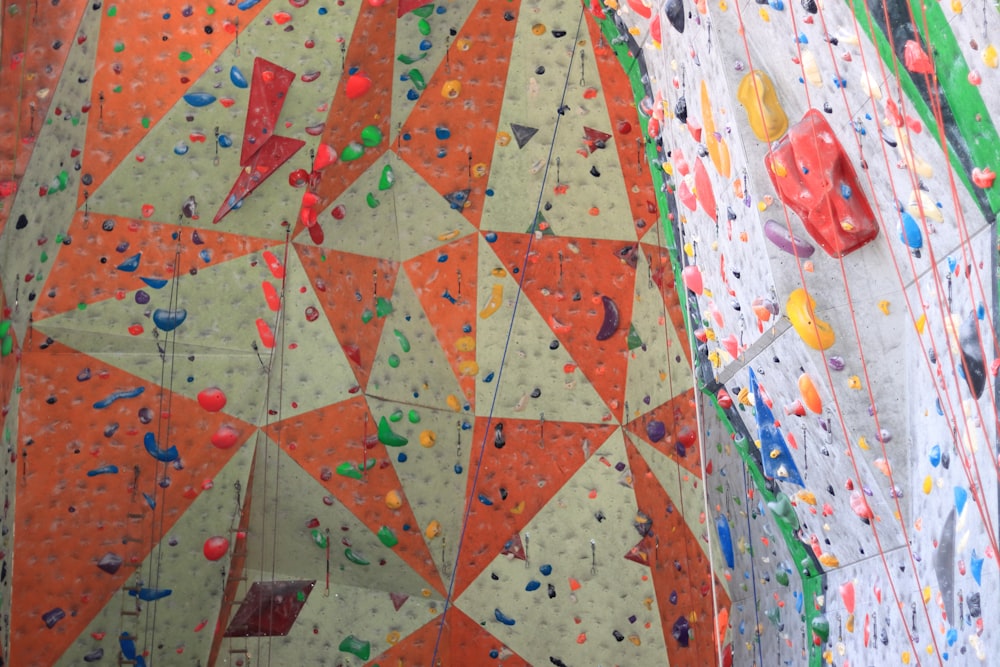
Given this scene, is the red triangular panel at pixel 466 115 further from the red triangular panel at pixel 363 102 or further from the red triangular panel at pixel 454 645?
the red triangular panel at pixel 454 645

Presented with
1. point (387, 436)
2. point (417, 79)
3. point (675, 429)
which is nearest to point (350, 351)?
point (387, 436)

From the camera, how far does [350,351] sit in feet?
26.2

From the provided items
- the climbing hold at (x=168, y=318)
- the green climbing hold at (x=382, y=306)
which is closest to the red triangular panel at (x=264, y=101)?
the climbing hold at (x=168, y=318)

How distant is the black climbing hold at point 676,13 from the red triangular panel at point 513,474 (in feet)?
12.8

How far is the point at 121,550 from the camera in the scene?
24.9 ft

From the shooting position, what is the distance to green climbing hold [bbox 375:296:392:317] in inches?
318

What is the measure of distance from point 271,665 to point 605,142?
4.53 meters

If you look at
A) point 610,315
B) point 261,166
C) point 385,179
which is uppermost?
point 261,166

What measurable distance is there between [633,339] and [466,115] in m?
2.02

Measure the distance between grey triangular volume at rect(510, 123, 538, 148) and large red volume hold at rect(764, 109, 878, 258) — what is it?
12.6 feet

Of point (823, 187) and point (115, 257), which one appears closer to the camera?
point (823, 187)

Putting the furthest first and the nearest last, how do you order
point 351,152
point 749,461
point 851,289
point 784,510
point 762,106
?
point 351,152 → point 749,461 → point 784,510 → point 762,106 → point 851,289

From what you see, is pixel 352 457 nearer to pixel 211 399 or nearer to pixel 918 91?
pixel 211 399

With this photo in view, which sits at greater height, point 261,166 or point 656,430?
point 261,166
